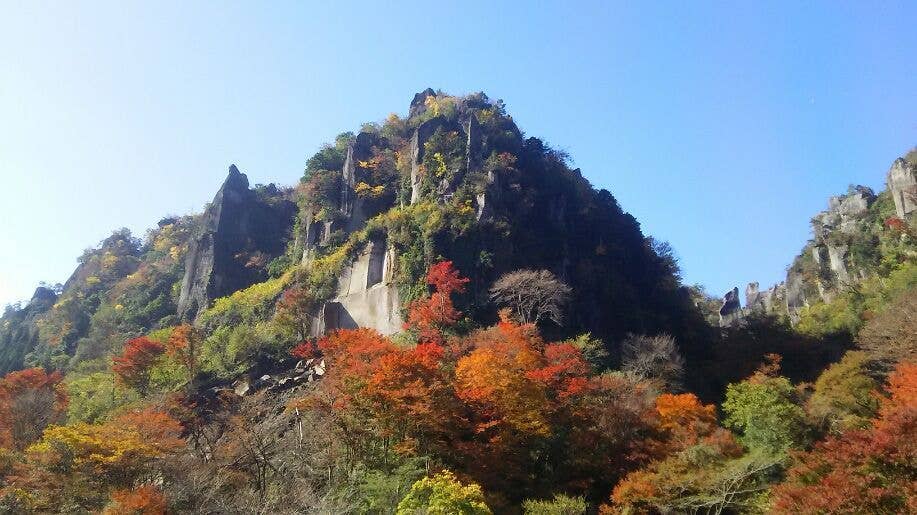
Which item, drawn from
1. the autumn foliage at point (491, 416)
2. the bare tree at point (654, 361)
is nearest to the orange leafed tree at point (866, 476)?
the autumn foliage at point (491, 416)

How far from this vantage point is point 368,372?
75.8 feet

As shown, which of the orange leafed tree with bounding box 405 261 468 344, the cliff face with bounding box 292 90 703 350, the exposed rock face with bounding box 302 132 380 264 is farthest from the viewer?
the exposed rock face with bounding box 302 132 380 264

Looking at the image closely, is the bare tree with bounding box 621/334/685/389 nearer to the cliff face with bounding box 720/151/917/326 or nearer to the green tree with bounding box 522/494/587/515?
the cliff face with bounding box 720/151/917/326

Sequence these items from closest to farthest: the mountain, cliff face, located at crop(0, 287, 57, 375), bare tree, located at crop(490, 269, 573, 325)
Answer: bare tree, located at crop(490, 269, 573, 325) → the mountain → cliff face, located at crop(0, 287, 57, 375)

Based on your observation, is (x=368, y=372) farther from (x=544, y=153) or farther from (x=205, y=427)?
(x=544, y=153)

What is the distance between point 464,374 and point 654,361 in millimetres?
15437

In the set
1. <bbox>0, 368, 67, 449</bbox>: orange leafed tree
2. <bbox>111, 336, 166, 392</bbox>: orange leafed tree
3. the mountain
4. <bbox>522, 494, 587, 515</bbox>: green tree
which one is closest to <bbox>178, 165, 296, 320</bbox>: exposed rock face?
the mountain

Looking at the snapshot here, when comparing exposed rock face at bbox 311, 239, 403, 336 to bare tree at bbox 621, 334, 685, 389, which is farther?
exposed rock face at bbox 311, 239, 403, 336

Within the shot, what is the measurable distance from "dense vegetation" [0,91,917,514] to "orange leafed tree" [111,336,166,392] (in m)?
0.12

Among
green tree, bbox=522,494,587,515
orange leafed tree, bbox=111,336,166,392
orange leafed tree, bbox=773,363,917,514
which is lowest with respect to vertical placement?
green tree, bbox=522,494,587,515

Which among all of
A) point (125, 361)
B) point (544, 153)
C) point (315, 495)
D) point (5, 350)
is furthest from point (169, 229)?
point (315, 495)

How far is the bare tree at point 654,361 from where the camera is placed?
35469 millimetres

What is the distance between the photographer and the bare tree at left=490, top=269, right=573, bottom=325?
35.6 meters

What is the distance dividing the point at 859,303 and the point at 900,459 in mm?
31075
